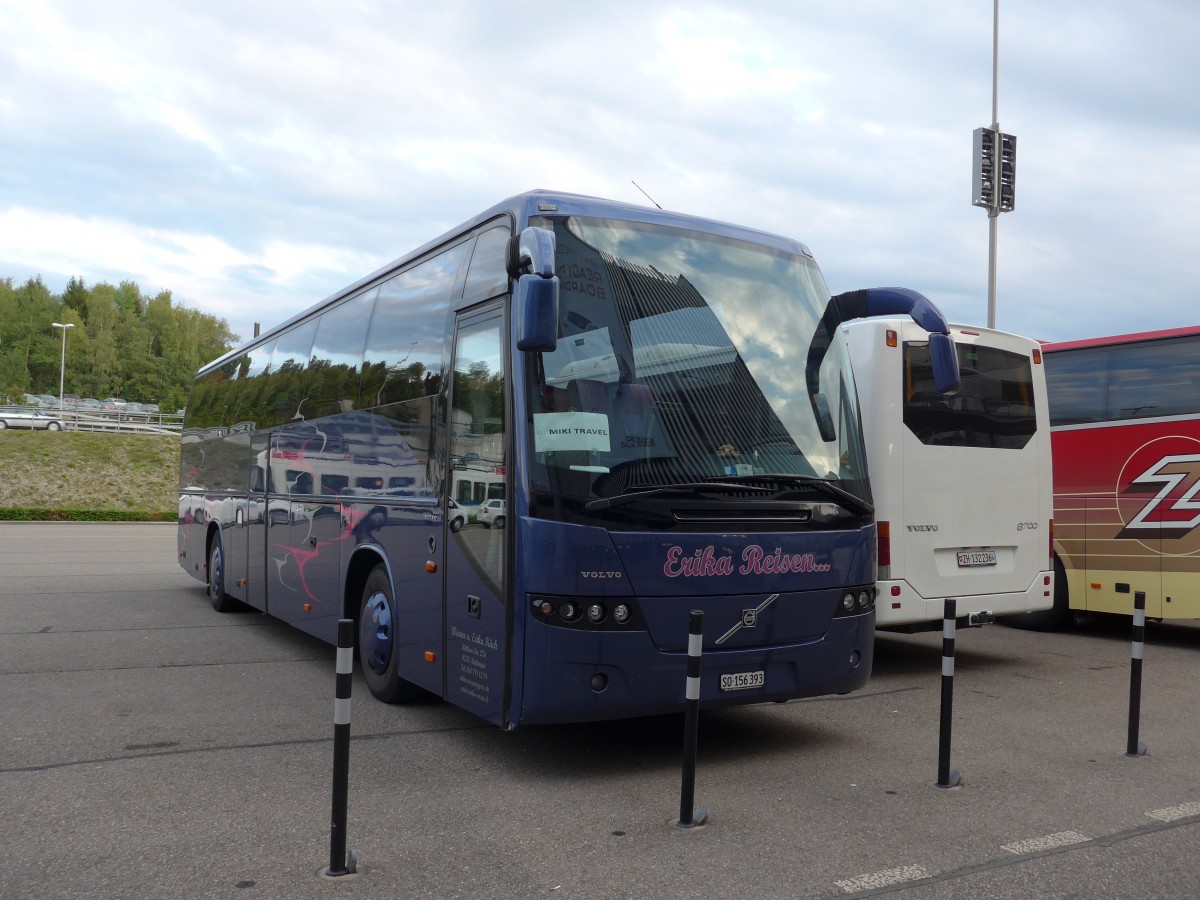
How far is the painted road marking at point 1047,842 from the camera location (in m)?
4.89

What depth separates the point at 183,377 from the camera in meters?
96.2

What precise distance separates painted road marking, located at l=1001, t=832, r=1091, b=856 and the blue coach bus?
5.51ft

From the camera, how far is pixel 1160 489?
37.1 feet

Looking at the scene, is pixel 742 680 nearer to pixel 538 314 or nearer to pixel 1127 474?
pixel 538 314

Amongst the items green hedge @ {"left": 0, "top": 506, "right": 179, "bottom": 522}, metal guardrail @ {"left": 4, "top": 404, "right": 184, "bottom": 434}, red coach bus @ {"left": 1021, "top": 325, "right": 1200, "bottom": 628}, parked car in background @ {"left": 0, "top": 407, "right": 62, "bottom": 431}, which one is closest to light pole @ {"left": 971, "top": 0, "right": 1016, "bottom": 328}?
red coach bus @ {"left": 1021, "top": 325, "right": 1200, "bottom": 628}

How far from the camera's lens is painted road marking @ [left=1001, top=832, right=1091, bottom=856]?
4891 millimetres

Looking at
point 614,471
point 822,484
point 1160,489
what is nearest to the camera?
point 614,471

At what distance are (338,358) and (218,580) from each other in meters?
5.33

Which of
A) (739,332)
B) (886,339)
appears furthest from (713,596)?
(886,339)

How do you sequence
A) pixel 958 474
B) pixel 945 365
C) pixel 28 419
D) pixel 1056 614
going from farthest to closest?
1. pixel 28 419
2. pixel 1056 614
3. pixel 958 474
4. pixel 945 365

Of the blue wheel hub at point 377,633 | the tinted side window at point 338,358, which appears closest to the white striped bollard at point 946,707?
the blue wheel hub at point 377,633

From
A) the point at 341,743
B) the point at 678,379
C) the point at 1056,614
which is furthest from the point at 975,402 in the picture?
the point at 341,743

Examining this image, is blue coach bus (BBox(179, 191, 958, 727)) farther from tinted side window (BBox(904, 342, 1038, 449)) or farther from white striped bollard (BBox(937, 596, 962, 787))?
tinted side window (BBox(904, 342, 1038, 449))

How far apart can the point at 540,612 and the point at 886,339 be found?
4.62 m
